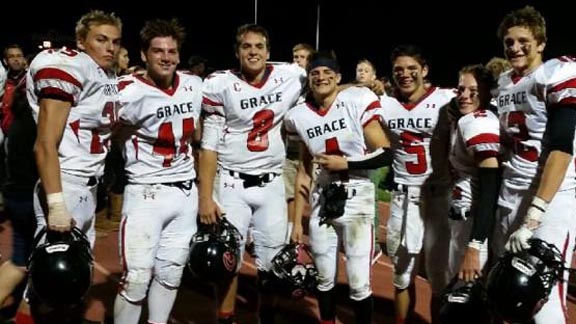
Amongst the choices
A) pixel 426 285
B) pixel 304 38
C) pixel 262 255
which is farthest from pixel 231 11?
pixel 262 255

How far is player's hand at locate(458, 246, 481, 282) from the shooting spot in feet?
11.6

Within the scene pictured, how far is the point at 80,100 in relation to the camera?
12.2 ft

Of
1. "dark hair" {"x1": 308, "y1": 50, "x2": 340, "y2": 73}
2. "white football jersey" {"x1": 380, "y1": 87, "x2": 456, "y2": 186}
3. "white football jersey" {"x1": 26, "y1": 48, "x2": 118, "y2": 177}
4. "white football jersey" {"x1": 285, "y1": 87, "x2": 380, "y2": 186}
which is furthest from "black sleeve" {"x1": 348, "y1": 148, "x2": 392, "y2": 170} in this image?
"white football jersey" {"x1": 26, "y1": 48, "x2": 118, "y2": 177}

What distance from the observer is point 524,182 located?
3.52 metres

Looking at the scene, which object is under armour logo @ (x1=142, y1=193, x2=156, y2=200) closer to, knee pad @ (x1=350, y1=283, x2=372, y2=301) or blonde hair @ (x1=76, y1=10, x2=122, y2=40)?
blonde hair @ (x1=76, y1=10, x2=122, y2=40)

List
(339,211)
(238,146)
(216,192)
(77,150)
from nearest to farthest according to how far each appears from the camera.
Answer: (77,150), (339,211), (238,146), (216,192)

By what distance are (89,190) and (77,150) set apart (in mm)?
236

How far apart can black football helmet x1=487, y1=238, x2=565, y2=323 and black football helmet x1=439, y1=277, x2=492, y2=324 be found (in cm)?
25

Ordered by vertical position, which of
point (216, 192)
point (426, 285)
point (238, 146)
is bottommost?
point (426, 285)

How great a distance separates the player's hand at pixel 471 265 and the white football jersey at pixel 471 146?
0.50m

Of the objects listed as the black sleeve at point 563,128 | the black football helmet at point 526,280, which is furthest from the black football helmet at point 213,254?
the black sleeve at point 563,128

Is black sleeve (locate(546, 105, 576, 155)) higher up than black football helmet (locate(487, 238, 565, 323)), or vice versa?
black sleeve (locate(546, 105, 576, 155))

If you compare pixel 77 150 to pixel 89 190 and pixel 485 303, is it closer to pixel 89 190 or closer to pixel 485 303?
pixel 89 190

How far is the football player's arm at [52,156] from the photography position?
3406mm
